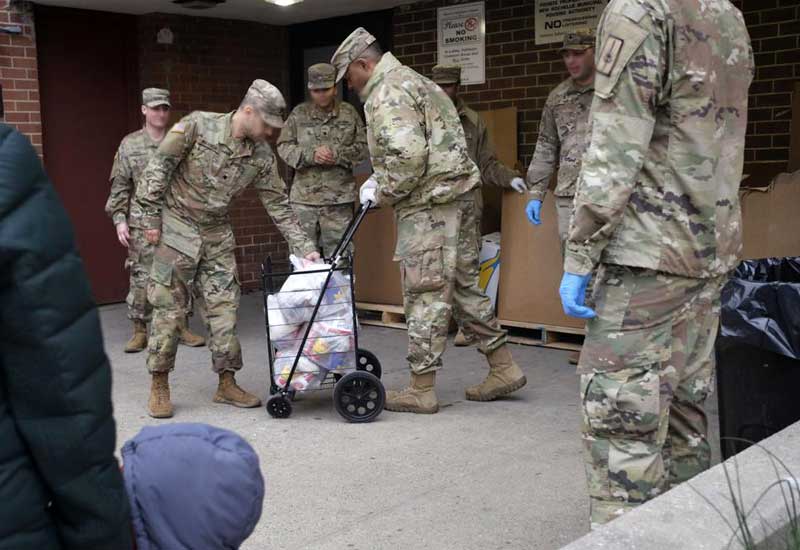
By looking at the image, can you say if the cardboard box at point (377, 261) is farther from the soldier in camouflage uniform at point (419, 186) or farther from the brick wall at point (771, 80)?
the brick wall at point (771, 80)

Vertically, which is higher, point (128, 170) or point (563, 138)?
point (563, 138)

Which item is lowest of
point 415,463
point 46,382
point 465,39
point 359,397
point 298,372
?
point 415,463

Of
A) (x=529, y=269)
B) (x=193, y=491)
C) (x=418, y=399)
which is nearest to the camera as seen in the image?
(x=193, y=491)

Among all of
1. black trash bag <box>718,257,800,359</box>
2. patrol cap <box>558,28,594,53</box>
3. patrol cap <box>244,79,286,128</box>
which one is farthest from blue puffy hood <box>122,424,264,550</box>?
patrol cap <box>558,28,594,53</box>

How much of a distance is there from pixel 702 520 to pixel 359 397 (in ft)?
9.99

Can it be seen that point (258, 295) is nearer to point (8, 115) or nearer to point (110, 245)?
point (110, 245)

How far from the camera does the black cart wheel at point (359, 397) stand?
16.6 ft

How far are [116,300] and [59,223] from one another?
7.81m

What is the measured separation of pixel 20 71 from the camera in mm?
7820

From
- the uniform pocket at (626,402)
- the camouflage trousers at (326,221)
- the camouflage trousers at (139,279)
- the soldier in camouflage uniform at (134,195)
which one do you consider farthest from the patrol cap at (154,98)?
the uniform pocket at (626,402)

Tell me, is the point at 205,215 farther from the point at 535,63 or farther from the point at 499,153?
the point at 535,63

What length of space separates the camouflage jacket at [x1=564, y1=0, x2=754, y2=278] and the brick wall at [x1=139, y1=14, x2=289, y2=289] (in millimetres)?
6814

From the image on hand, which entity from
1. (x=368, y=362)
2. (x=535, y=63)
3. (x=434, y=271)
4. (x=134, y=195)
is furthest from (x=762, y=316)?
(x=134, y=195)

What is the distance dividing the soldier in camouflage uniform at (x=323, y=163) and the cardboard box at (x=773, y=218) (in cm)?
307
